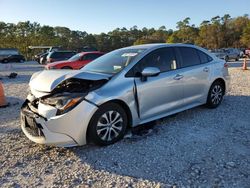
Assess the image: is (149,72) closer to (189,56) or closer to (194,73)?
(194,73)

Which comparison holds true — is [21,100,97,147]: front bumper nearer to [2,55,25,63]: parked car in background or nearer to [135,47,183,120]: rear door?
[135,47,183,120]: rear door

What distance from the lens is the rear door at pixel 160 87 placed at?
4.94 m

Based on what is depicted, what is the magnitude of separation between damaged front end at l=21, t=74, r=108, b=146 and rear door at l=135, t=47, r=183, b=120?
82 centimetres

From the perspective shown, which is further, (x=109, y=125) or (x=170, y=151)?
(x=109, y=125)

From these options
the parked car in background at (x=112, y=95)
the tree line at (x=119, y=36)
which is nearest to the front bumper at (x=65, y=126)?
the parked car in background at (x=112, y=95)

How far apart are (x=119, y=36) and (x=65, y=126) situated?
280 ft

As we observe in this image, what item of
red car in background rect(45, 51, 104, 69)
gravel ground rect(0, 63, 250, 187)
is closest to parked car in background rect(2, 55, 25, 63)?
red car in background rect(45, 51, 104, 69)

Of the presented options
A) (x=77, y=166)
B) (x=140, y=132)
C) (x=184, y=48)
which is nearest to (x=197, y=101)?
(x=184, y=48)

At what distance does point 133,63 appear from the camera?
5.02 m

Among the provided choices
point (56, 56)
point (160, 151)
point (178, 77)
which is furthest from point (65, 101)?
point (56, 56)

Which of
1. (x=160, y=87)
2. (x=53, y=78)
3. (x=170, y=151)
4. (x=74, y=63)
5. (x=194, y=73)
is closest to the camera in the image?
(x=170, y=151)

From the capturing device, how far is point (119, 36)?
287ft

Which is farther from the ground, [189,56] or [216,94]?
[189,56]

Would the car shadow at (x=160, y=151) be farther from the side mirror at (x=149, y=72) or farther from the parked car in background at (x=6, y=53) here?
the parked car in background at (x=6, y=53)
